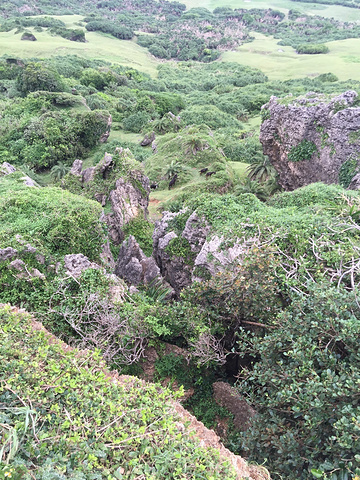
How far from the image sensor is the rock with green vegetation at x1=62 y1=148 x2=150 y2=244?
1823cm

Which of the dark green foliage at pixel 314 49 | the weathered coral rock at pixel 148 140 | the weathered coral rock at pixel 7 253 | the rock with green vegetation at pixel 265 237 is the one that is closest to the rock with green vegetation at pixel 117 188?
the rock with green vegetation at pixel 265 237

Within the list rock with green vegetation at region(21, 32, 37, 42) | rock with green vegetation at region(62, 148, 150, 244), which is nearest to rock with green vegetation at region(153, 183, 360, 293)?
rock with green vegetation at region(62, 148, 150, 244)

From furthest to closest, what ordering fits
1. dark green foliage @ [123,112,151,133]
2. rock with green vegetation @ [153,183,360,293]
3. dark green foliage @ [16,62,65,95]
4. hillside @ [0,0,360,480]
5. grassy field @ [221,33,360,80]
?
grassy field @ [221,33,360,80], dark green foliage @ [123,112,151,133], dark green foliage @ [16,62,65,95], rock with green vegetation @ [153,183,360,293], hillside @ [0,0,360,480]

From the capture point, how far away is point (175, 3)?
17050 centimetres

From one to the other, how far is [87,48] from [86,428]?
308 feet

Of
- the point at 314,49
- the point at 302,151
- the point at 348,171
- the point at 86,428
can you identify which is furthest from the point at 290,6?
the point at 86,428

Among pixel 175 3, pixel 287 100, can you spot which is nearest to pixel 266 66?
pixel 287 100

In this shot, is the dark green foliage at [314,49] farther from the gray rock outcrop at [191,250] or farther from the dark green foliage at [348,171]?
the gray rock outcrop at [191,250]

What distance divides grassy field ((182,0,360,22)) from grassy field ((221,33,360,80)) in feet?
213

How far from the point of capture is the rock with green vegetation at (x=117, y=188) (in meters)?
18.2

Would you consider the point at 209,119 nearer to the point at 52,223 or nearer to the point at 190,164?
the point at 190,164

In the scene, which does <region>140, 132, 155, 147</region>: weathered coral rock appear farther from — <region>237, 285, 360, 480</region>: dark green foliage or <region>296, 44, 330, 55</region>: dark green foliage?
<region>296, 44, 330, 55</region>: dark green foliage

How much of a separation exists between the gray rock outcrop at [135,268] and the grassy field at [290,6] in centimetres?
17792

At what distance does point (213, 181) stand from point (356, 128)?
392 inches
